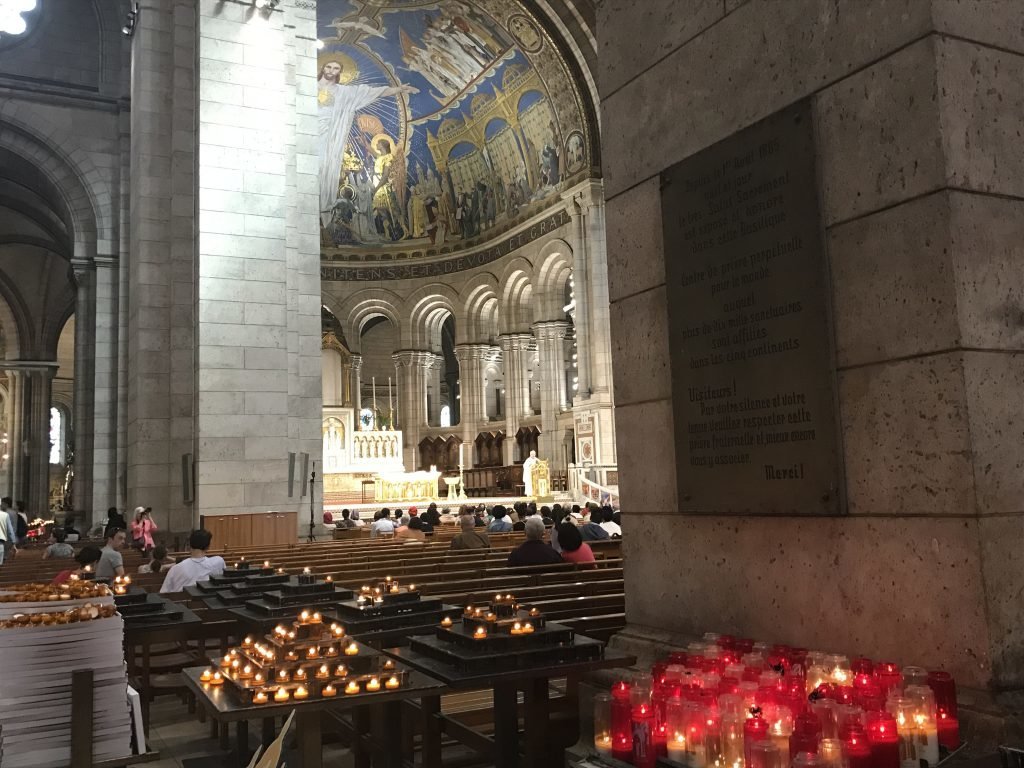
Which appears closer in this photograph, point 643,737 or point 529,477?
point 643,737

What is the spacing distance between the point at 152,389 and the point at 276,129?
13.4 ft

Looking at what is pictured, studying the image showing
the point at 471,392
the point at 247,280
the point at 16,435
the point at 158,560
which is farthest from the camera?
the point at 471,392

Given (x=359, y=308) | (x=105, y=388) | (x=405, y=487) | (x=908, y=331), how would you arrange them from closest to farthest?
1. (x=908, y=331)
2. (x=105, y=388)
3. (x=405, y=487)
4. (x=359, y=308)

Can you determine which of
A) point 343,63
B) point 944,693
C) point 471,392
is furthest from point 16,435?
point 944,693

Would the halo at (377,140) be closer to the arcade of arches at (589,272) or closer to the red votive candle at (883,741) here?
the arcade of arches at (589,272)

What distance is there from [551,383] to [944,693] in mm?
25329

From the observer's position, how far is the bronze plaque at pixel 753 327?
266cm

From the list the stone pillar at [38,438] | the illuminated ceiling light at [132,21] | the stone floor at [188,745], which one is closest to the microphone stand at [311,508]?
the stone floor at [188,745]

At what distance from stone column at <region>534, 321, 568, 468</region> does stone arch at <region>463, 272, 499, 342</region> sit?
11.6ft

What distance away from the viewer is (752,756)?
188 centimetres

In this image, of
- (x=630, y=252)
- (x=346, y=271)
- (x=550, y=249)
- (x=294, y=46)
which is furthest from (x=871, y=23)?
(x=346, y=271)

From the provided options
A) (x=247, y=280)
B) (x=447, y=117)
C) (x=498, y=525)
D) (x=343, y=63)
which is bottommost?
(x=498, y=525)

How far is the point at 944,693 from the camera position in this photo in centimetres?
214

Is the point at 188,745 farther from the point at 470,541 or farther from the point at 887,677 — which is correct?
the point at 470,541
